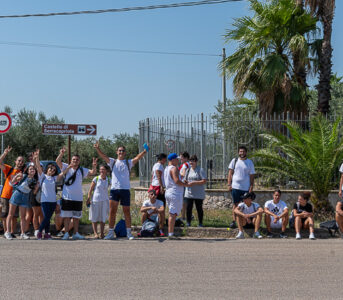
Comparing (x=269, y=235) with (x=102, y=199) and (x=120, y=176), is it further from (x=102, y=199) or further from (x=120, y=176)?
(x=102, y=199)

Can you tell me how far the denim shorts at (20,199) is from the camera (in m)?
10.6

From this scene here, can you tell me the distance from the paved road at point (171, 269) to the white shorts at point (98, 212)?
0.91 meters

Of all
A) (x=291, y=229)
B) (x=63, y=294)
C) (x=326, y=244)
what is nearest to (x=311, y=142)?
(x=291, y=229)

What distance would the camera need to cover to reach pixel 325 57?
17.8 metres

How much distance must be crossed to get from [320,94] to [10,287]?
14.1m

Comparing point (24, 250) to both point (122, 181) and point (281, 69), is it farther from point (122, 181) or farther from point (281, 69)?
point (281, 69)

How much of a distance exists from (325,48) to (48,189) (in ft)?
37.2

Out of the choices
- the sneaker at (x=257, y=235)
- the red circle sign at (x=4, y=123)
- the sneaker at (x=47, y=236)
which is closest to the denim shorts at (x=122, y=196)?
the sneaker at (x=47, y=236)

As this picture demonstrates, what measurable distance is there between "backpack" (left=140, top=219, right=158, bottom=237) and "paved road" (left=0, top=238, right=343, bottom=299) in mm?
663

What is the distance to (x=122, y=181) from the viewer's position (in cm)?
1045

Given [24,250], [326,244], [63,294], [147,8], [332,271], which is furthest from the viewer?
[147,8]

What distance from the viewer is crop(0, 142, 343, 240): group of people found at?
34.3 ft

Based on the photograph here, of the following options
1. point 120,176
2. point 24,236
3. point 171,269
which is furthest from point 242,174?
point 24,236

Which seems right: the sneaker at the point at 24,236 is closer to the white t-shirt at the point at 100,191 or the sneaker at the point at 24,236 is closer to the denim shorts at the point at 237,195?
the white t-shirt at the point at 100,191
